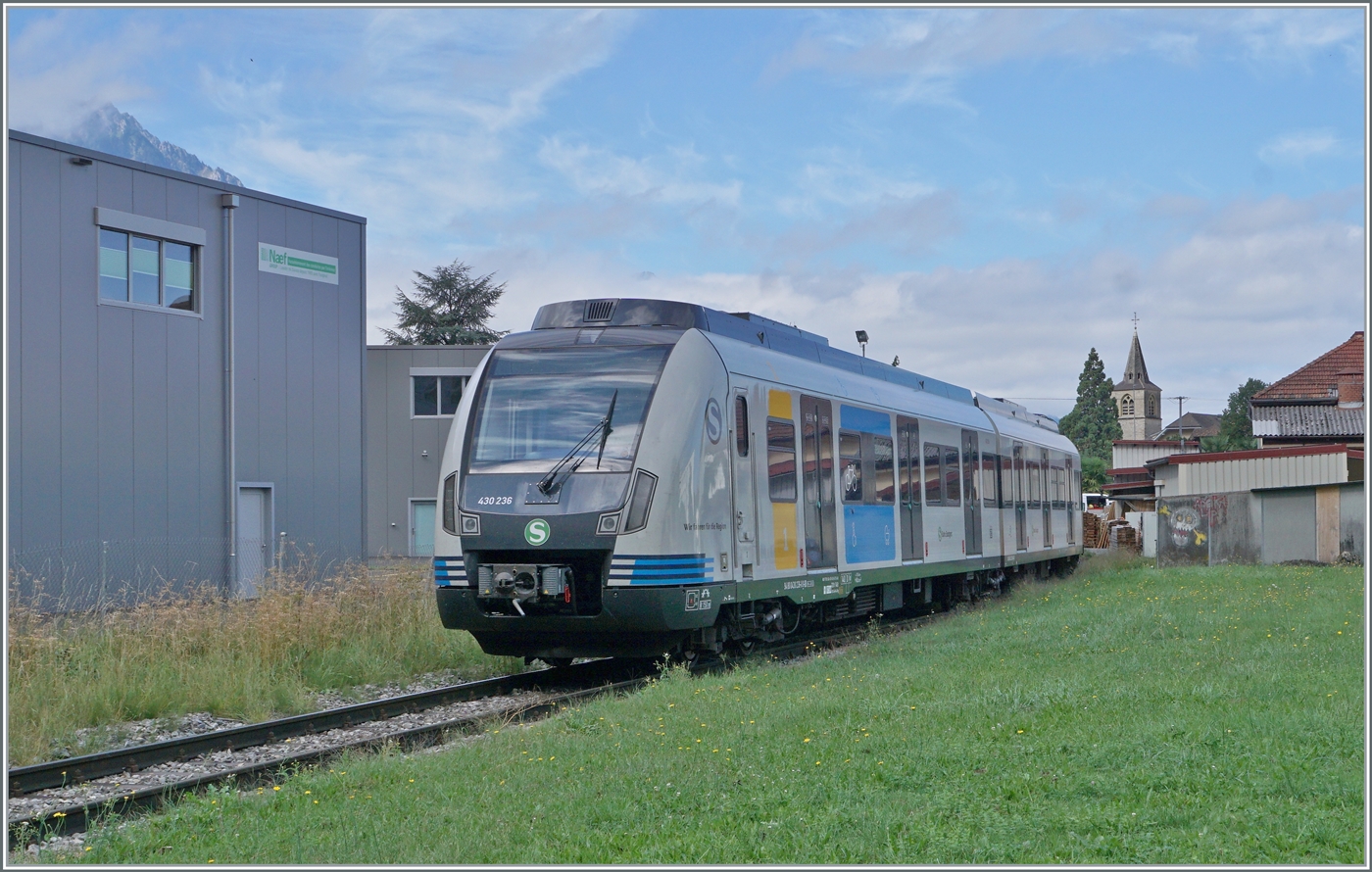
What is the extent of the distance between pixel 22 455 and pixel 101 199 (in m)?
4.24

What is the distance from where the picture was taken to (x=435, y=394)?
3734cm

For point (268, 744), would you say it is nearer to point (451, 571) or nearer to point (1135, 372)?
point (451, 571)

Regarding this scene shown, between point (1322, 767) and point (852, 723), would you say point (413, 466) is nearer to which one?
point (852, 723)

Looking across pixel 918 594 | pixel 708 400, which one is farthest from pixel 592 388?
pixel 918 594

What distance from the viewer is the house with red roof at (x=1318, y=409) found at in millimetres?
42281

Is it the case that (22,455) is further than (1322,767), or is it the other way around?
(22,455)

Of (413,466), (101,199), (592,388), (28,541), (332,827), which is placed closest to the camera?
(332,827)

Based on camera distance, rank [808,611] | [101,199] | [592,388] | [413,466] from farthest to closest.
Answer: [413,466] → [101,199] → [808,611] → [592,388]

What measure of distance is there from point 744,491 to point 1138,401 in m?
152

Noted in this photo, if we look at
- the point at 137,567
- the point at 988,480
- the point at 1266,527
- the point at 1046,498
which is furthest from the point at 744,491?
the point at 1266,527

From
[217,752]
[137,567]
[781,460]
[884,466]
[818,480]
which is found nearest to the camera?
[217,752]

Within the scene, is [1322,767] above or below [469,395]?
below

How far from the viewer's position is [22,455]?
60.3 ft

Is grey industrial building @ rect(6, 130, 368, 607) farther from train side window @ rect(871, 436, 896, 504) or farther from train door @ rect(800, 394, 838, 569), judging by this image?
train side window @ rect(871, 436, 896, 504)
